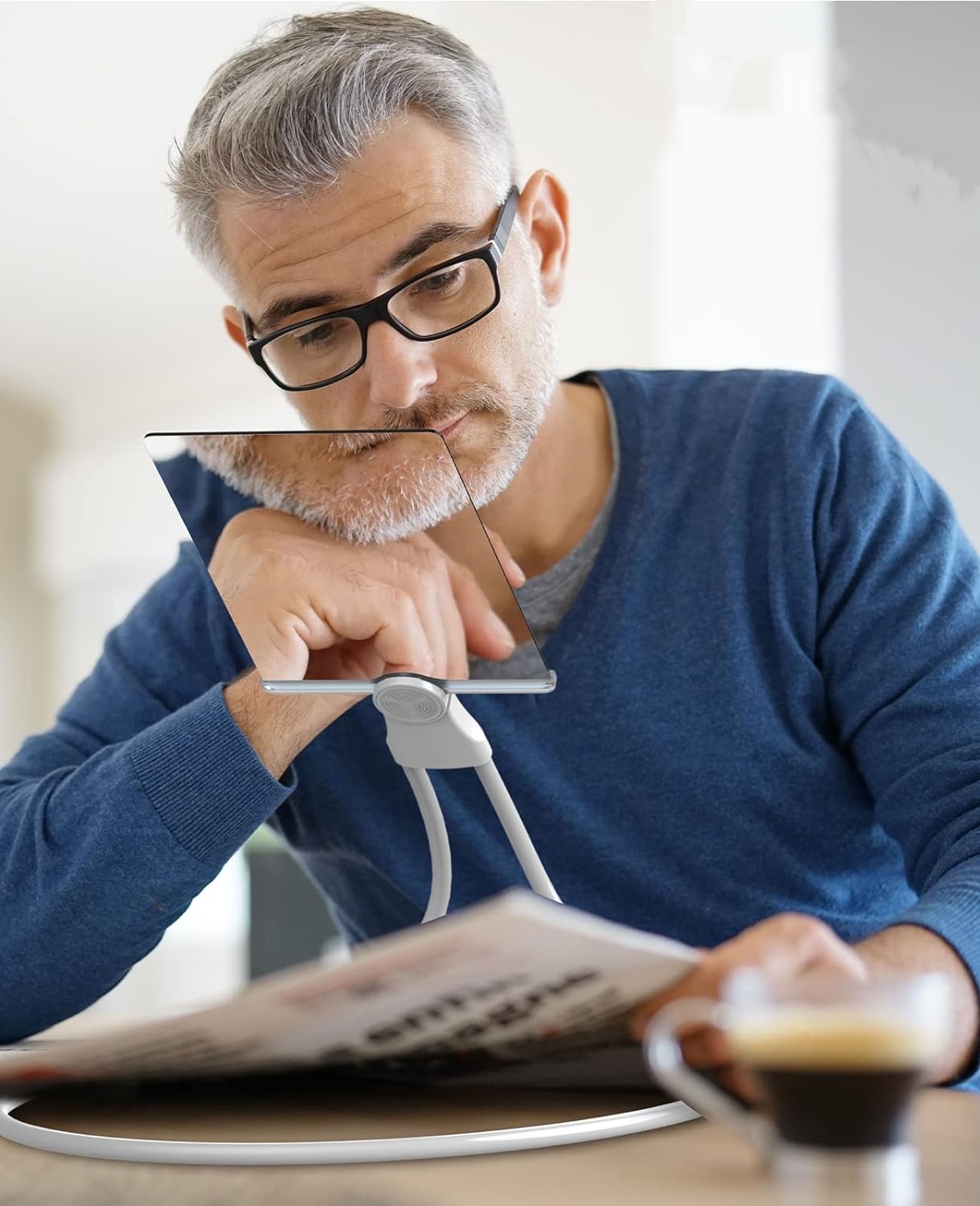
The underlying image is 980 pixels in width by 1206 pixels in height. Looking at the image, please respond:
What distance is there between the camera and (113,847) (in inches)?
39.2

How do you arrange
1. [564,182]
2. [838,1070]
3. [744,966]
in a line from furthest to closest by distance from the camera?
[564,182] → [744,966] → [838,1070]

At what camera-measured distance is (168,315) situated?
357 cm

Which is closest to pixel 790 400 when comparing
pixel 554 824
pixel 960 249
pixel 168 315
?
pixel 554 824

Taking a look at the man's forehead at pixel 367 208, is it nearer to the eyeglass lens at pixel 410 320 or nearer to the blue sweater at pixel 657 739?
the eyeglass lens at pixel 410 320

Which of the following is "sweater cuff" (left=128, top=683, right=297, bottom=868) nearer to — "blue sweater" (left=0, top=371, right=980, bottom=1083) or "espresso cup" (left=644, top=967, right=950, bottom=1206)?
"blue sweater" (left=0, top=371, right=980, bottom=1083)

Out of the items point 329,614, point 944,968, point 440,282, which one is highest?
point 440,282

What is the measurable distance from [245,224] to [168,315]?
2.55 metres

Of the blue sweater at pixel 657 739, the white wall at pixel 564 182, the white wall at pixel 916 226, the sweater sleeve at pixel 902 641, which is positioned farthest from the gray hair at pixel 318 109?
the white wall at pixel 564 182

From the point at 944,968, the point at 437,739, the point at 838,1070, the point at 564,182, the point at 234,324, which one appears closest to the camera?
the point at 838,1070

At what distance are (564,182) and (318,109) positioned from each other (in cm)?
192

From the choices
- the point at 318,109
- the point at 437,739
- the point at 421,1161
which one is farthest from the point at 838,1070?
the point at 318,109

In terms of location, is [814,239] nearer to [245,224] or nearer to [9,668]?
[245,224]

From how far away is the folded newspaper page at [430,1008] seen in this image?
467mm

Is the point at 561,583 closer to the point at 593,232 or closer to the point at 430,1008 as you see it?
the point at 430,1008
